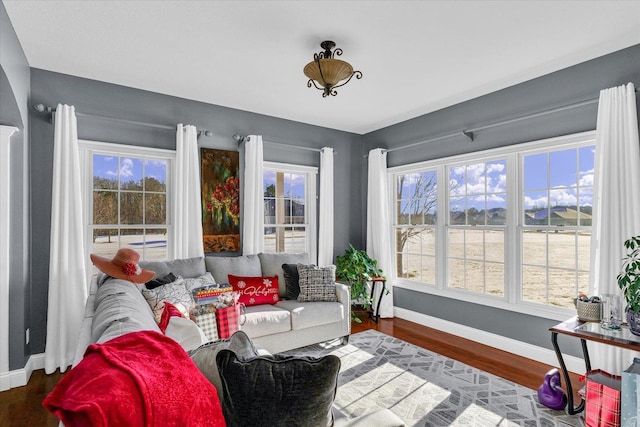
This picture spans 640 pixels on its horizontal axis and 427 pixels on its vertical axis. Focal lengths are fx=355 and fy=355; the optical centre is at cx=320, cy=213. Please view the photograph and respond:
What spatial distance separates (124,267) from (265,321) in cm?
128

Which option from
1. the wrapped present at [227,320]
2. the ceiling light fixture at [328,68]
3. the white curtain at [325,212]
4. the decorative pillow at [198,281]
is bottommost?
the wrapped present at [227,320]

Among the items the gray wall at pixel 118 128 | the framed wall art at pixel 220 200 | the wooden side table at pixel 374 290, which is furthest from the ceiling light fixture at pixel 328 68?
the wooden side table at pixel 374 290

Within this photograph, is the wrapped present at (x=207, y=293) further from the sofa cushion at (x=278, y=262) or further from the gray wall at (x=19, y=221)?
the gray wall at (x=19, y=221)

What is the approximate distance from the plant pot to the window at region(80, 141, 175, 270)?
13.2ft

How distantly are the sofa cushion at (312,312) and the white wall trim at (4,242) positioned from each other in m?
2.22

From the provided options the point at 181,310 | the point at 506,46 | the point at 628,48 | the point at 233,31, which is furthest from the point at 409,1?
the point at 181,310

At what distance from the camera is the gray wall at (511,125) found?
300 centimetres

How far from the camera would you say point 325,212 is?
4965 mm

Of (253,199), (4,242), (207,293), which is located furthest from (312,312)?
(4,242)

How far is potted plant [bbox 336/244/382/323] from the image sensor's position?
462cm

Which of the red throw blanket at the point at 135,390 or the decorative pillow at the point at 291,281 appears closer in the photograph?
the red throw blanket at the point at 135,390

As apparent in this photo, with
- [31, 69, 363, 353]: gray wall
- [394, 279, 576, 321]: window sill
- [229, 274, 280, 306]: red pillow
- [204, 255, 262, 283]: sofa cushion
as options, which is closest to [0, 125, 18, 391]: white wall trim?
[31, 69, 363, 353]: gray wall

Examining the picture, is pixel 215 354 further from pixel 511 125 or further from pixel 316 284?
pixel 511 125

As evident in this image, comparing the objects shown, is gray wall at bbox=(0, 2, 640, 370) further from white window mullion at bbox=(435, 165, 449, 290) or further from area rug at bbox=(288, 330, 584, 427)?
area rug at bbox=(288, 330, 584, 427)
